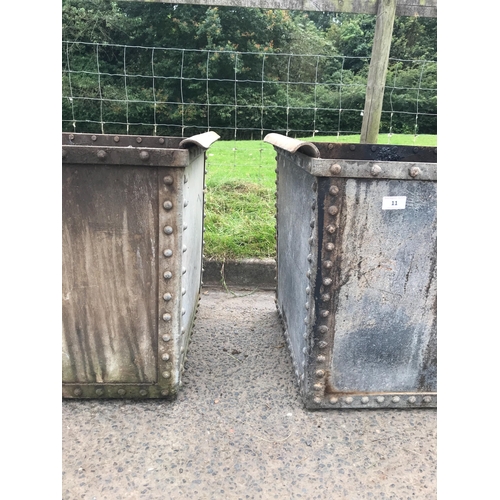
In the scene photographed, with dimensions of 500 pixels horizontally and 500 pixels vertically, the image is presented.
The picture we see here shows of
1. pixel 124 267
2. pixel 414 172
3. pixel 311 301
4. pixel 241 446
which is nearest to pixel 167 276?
pixel 124 267

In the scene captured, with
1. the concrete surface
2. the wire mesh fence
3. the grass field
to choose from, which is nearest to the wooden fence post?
the grass field

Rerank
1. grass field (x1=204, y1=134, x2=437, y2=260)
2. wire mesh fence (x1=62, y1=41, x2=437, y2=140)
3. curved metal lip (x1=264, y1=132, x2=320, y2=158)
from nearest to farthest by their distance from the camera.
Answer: curved metal lip (x1=264, y1=132, x2=320, y2=158) < grass field (x1=204, y1=134, x2=437, y2=260) < wire mesh fence (x1=62, y1=41, x2=437, y2=140)

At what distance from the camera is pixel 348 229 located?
1725 millimetres

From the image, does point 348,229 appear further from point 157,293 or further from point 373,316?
point 157,293

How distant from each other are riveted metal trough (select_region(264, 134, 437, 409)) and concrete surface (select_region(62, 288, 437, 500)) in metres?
0.15

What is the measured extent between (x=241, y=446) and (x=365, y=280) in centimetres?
81

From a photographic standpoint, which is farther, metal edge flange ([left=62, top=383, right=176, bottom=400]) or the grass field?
the grass field

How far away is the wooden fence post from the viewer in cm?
335

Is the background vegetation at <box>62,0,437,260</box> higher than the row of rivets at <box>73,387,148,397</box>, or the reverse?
the background vegetation at <box>62,0,437,260</box>

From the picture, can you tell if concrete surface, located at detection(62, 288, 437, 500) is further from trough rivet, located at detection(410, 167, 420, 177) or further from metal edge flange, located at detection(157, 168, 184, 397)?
trough rivet, located at detection(410, 167, 420, 177)

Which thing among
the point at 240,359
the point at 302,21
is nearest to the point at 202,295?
the point at 240,359

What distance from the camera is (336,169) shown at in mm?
1638

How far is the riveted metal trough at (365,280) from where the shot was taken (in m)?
1.69

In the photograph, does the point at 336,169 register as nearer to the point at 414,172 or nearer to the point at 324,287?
the point at 414,172
